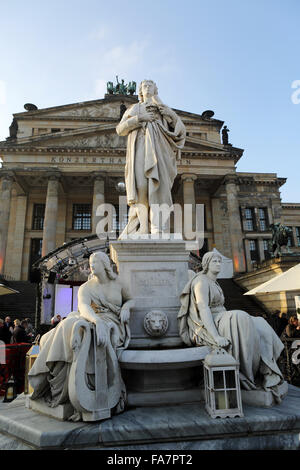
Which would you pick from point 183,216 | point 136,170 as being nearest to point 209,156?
point 183,216

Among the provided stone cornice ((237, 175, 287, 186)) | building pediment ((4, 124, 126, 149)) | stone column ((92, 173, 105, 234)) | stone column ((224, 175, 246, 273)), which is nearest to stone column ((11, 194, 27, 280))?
building pediment ((4, 124, 126, 149))

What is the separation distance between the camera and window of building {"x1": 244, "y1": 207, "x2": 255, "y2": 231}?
121 ft

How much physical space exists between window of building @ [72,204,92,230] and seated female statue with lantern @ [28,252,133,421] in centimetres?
3250

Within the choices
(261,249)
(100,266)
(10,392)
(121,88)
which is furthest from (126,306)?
(121,88)

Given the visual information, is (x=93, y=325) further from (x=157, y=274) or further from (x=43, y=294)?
(x=43, y=294)

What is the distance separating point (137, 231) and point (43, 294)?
11.8 metres

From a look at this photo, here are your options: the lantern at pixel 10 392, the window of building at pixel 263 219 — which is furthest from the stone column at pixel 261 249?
the lantern at pixel 10 392

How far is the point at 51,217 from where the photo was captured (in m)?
28.5

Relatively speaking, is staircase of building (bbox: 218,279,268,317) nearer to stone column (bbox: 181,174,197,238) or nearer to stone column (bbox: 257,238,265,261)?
stone column (bbox: 181,174,197,238)

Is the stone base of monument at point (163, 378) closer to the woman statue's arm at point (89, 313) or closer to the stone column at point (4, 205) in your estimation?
the woman statue's arm at point (89, 313)

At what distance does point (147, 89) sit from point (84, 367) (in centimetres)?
396

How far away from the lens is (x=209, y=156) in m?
32.0

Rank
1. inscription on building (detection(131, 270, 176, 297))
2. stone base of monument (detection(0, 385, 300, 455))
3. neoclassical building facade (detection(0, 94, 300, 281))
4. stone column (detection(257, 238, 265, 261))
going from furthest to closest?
stone column (detection(257, 238, 265, 261)), neoclassical building facade (detection(0, 94, 300, 281)), inscription on building (detection(131, 270, 176, 297)), stone base of monument (detection(0, 385, 300, 455))

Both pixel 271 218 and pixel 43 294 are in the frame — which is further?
pixel 271 218
